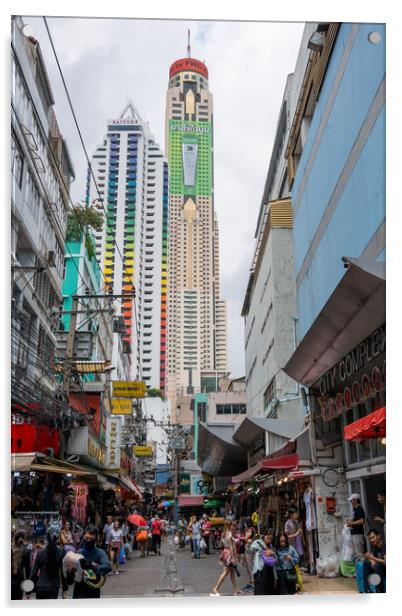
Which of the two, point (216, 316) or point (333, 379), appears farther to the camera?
point (216, 316)

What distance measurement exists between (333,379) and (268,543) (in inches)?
132

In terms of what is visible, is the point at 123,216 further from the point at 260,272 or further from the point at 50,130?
the point at 50,130

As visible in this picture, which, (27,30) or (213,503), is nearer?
(27,30)

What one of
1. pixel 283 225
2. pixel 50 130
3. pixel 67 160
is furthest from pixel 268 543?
pixel 283 225

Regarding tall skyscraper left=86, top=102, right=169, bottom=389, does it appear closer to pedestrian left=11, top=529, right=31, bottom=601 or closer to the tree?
the tree

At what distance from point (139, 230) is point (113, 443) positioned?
299ft

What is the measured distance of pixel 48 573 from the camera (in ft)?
25.0

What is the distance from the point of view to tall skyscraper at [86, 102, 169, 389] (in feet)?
366

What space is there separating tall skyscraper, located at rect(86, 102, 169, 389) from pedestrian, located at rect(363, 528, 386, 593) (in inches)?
3945

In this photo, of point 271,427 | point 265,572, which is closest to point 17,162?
point 265,572

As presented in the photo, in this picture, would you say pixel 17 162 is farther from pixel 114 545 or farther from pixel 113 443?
pixel 113 443

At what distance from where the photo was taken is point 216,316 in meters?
158

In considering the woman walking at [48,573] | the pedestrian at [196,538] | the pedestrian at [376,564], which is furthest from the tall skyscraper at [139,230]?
the pedestrian at [376,564]

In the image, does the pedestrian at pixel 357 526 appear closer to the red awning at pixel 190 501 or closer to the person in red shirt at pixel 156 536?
the person in red shirt at pixel 156 536
